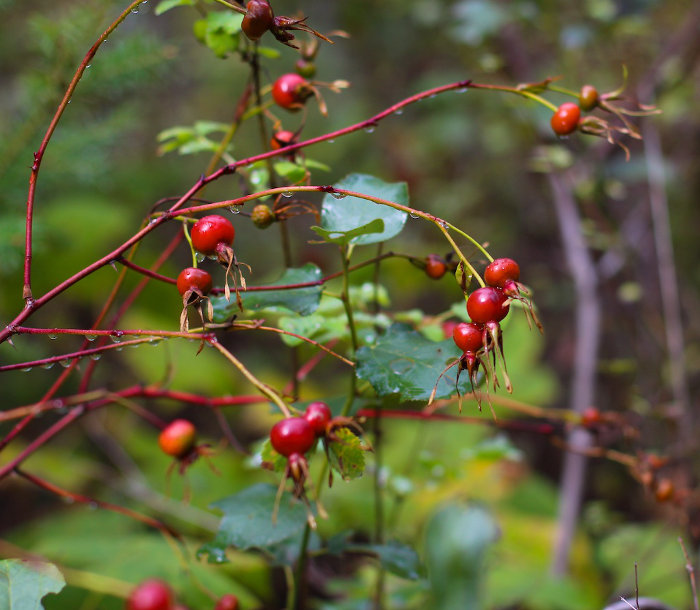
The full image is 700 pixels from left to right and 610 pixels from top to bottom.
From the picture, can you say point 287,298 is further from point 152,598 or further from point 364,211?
point 152,598

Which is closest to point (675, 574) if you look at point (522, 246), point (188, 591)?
point (188, 591)

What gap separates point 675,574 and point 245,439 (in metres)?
1.45

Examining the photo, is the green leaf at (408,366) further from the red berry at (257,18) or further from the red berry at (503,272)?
the red berry at (257,18)

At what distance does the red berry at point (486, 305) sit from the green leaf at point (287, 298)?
16cm

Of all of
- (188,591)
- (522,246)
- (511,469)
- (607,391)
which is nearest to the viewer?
(188,591)

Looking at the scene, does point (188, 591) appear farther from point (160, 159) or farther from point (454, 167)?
point (454, 167)

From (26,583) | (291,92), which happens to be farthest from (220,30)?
(26,583)

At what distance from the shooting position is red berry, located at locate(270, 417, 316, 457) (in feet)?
1.10

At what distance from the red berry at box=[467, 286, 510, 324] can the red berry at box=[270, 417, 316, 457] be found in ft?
0.40

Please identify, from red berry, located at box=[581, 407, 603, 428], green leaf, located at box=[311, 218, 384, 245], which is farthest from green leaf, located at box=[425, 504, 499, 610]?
green leaf, located at box=[311, 218, 384, 245]

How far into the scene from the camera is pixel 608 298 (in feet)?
5.02

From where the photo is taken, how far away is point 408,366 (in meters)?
0.45

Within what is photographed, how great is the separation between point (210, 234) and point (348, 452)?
0.17 meters

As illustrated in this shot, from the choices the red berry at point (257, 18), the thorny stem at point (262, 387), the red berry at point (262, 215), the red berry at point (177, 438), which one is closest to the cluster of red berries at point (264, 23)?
the red berry at point (257, 18)
